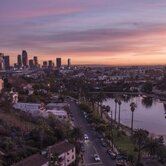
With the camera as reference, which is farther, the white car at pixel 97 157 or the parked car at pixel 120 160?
the white car at pixel 97 157

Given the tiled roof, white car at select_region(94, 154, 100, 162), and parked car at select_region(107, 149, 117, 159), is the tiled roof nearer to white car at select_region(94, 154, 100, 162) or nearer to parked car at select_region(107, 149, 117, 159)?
white car at select_region(94, 154, 100, 162)

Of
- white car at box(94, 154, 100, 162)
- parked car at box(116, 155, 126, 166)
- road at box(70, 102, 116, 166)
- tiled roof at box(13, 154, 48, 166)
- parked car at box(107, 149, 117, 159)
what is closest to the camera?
tiled roof at box(13, 154, 48, 166)

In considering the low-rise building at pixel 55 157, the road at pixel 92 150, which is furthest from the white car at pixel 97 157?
the low-rise building at pixel 55 157

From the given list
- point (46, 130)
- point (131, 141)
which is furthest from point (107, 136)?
point (46, 130)

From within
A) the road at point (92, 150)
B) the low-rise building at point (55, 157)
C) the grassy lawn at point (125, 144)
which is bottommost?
the grassy lawn at point (125, 144)

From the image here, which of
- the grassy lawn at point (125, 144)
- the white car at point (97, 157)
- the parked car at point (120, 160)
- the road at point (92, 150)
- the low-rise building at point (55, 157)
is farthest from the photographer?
the grassy lawn at point (125, 144)

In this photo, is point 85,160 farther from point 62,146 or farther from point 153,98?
point 153,98

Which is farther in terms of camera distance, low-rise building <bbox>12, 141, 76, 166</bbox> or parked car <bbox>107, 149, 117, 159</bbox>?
parked car <bbox>107, 149, 117, 159</bbox>

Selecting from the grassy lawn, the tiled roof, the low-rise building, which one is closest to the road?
the low-rise building

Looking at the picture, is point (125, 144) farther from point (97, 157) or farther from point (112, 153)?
point (97, 157)

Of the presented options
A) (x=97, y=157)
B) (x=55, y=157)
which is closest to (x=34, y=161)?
(x=55, y=157)

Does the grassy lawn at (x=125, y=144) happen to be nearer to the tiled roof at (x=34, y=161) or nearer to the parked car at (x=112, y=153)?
the parked car at (x=112, y=153)
